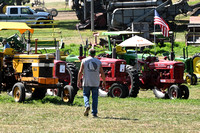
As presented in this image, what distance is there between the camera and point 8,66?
16594 millimetres

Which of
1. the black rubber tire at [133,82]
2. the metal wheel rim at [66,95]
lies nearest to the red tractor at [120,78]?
the black rubber tire at [133,82]

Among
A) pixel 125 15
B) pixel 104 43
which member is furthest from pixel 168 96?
pixel 125 15

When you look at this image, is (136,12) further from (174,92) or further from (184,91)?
(174,92)

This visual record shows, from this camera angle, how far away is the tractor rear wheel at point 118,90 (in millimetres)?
18172

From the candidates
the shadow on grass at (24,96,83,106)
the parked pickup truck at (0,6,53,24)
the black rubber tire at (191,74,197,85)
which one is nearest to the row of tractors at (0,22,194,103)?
the shadow on grass at (24,96,83,106)

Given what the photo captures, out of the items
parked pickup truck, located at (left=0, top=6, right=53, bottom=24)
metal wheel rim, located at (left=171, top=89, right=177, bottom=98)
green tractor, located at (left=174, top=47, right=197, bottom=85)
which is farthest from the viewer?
parked pickup truck, located at (left=0, top=6, right=53, bottom=24)

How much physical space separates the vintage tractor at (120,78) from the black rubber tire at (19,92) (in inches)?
157

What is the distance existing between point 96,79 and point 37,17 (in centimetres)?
3884

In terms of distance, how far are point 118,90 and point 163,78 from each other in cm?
186

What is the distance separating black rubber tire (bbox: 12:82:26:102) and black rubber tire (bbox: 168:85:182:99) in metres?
5.53

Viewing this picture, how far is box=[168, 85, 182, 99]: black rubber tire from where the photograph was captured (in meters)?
18.3

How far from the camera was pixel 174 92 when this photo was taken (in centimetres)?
1852

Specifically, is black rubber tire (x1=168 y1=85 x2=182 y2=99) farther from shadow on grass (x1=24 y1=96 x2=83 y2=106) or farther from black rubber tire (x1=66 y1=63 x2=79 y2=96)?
shadow on grass (x1=24 y1=96 x2=83 y2=106)

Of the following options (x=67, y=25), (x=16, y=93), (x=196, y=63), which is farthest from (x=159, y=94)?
(x=67, y=25)
